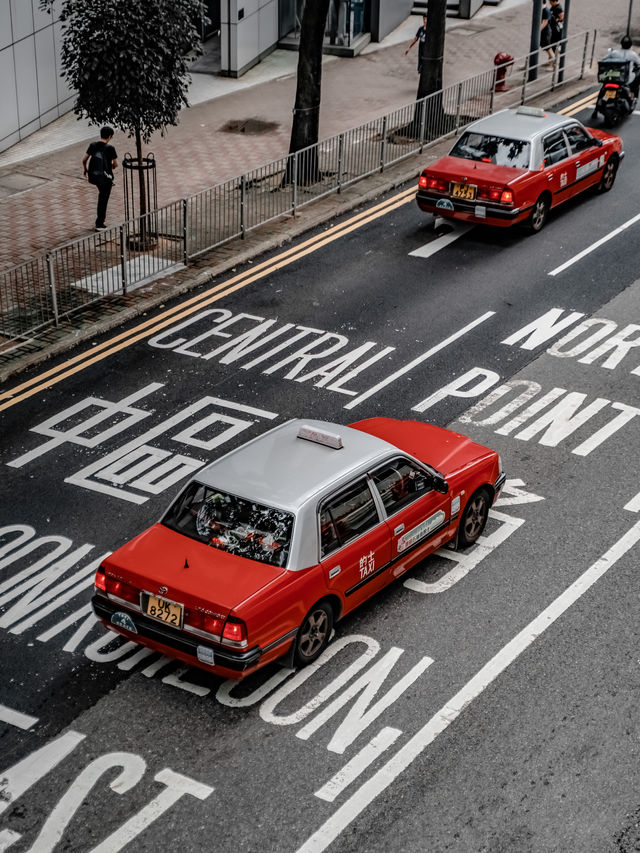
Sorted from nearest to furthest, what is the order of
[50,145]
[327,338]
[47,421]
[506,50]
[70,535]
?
[70,535]
[47,421]
[327,338]
[50,145]
[506,50]

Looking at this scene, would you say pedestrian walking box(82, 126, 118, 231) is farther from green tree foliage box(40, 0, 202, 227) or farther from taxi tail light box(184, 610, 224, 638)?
taxi tail light box(184, 610, 224, 638)

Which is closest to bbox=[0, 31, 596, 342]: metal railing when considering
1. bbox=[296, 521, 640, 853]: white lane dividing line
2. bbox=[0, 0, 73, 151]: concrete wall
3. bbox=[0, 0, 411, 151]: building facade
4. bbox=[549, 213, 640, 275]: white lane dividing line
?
bbox=[0, 0, 411, 151]: building facade

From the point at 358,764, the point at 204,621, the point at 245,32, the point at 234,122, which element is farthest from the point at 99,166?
the point at 245,32

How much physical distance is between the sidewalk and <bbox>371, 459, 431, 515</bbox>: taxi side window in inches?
332

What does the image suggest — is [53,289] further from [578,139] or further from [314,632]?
[578,139]

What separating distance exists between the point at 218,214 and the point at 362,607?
32.6ft

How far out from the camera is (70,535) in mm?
11586

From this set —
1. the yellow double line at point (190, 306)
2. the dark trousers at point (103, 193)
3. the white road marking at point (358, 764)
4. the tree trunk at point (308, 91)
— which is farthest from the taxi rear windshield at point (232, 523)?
the tree trunk at point (308, 91)

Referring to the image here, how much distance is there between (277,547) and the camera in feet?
31.1

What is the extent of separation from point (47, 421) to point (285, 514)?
203 inches

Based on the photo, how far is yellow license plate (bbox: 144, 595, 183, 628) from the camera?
9148 mm

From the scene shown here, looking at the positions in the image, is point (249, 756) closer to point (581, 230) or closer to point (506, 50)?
point (581, 230)

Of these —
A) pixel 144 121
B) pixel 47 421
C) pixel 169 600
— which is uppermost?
pixel 144 121

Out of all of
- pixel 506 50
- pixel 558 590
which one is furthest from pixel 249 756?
pixel 506 50
